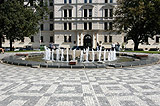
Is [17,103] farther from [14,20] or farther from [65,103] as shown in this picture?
[14,20]

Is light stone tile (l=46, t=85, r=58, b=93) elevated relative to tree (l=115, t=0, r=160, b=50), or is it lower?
lower

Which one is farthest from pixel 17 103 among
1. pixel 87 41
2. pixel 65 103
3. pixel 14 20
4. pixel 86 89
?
pixel 87 41

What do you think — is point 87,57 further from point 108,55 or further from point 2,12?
point 2,12

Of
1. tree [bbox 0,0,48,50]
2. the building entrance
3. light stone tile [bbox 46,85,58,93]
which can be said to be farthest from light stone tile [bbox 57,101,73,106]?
the building entrance

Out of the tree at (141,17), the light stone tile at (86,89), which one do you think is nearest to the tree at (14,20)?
the tree at (141,17)

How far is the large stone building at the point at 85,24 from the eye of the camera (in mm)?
40000

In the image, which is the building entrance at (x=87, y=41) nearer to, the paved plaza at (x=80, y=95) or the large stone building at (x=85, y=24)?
the large stone building at (x=85, y=24)

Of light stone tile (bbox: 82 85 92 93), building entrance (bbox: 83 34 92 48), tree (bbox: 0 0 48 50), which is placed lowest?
light stone tile (bbox: 82 85 92 93)

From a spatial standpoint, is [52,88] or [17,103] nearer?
[17,103]

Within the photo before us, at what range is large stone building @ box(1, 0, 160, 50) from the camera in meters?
40.0

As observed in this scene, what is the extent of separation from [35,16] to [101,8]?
68.8ft

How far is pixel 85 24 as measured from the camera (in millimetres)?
40812

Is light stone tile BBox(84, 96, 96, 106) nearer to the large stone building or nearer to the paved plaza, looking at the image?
the paved plaza

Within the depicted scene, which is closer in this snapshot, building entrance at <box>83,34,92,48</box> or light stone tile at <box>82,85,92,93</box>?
light stone tile at <box>82,85,92,93</box>
